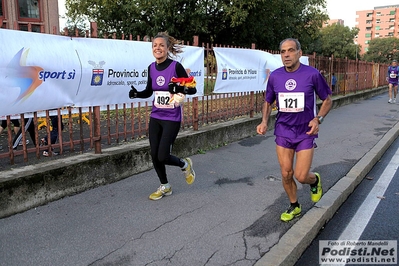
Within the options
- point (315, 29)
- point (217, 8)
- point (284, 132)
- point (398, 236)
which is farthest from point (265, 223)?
point (315, 29)

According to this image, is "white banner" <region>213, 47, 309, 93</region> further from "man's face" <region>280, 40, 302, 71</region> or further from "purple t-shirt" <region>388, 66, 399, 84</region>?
→ "purple t-shirt" <region>388, 66, 399, 84</region>

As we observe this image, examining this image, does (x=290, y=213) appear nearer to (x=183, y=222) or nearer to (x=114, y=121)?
(x=183, y=222)

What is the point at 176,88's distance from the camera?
4082 mm

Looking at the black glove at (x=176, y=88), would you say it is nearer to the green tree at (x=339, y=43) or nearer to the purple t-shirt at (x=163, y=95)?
the purple t-shirt at (x=163, y=95)

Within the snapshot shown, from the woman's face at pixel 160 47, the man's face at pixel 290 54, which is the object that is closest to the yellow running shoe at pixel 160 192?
the woman's face at pixel 160 47

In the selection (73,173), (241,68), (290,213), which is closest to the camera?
(290,213)

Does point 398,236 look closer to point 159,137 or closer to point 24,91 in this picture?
point 159,137

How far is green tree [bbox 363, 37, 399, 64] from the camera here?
3438 inches

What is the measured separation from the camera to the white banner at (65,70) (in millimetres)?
3975

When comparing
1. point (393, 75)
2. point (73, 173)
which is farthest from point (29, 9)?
point (393, 75)

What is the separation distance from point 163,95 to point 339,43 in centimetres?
7633

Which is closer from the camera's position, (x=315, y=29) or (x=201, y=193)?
(x=201, y=193)

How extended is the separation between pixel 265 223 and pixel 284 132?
0.96m

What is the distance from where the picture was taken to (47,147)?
4.59m
